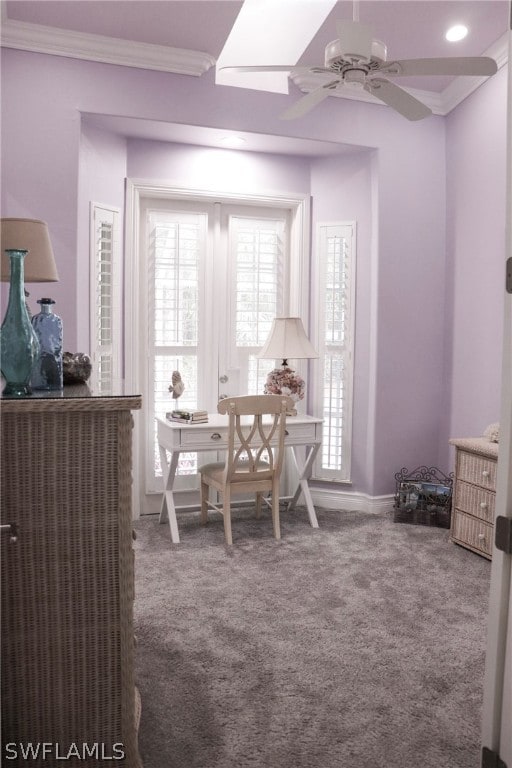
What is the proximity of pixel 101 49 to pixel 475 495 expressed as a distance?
3.42 meters

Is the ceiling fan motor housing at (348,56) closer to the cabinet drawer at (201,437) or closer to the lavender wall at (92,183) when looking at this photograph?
the lavender wall at (92,183)

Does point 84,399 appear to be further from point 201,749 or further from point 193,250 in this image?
point 193,250

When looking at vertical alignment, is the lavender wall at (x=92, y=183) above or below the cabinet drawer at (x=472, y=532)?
above

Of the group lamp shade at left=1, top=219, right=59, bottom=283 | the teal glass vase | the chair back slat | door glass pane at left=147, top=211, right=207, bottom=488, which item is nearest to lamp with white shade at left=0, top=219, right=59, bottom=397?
the teal glass vase

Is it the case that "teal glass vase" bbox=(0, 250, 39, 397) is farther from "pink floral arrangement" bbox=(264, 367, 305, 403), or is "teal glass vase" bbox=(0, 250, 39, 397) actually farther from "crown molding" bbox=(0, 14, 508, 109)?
"pink floral arrangement" bbox=(264, 367, 305, 403)

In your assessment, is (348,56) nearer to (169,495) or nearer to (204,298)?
(204,298)

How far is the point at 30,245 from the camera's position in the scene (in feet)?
8.20

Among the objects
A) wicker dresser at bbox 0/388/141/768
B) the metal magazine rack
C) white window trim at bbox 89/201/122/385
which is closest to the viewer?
wicker dresser at bbox 0/388/141/768

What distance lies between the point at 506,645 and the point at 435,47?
11.5 feet

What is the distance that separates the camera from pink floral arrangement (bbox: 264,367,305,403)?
4355 mm

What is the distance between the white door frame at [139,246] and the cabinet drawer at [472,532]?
1800mm

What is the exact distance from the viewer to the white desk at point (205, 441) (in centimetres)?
392

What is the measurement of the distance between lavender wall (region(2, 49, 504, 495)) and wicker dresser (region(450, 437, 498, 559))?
2.67 ft

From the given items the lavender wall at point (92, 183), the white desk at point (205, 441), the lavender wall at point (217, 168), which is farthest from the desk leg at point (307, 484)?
the lavender wall at point (217, 168)
